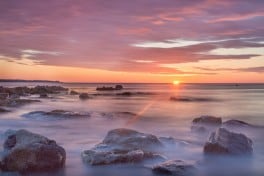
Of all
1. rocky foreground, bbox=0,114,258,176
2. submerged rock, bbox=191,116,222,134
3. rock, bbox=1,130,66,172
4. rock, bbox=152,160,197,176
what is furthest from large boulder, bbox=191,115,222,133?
rock, bbox=1,130,66,172

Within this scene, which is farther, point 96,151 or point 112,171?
point 96,151

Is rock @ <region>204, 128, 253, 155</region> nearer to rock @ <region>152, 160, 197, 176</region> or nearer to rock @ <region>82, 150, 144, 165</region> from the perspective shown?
rock @ <region>152, 160, 197, 176</region>

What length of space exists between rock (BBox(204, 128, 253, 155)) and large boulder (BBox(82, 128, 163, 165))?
1860 millimetres

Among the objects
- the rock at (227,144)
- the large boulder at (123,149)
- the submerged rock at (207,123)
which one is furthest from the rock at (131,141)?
the submerged rock at (207,123)

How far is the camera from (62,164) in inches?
442

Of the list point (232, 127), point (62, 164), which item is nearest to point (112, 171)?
point (62, 164)

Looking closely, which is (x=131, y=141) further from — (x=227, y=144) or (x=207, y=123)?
(x=207, y=123)

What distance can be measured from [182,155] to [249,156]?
227 centimetres

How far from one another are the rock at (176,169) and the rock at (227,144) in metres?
2.45

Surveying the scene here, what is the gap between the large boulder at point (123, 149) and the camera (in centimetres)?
1142

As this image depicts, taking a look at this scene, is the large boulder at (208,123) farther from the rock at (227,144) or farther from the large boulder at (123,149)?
the large boulder at (123,149)

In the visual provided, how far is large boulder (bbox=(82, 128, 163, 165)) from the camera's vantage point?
37.5 feet

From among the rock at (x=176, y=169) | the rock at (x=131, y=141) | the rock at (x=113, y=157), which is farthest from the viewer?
the rock at (x=131, y=141)

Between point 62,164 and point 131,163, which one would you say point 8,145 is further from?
point 131,163
